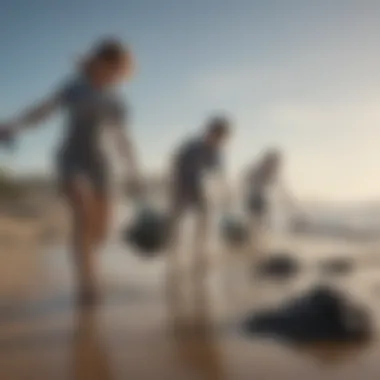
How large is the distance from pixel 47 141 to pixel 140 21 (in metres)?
0.35

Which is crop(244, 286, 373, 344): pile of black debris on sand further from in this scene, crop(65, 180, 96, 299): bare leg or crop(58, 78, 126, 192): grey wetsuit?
crop(58, 78, 126, 192): grey wetsuit

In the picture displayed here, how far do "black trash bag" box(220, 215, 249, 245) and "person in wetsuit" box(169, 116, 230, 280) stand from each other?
0.14ft

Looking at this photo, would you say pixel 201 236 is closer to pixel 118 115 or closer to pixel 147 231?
pixel 147 231

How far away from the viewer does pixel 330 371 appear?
147 centimetres

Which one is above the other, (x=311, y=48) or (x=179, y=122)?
(x=311, y=48)

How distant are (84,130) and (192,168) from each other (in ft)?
0.83

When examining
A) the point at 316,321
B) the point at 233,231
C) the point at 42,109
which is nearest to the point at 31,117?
the point at 42,109

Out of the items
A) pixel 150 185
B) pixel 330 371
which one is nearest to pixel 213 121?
pixel 150 185

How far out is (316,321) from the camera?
5.10ft

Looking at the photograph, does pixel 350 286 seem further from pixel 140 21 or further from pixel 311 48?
pixel 140 21

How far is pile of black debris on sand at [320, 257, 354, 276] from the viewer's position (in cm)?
162

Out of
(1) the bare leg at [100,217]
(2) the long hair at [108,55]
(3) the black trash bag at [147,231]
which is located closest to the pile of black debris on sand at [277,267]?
(3) the black trash bag at [147,231]

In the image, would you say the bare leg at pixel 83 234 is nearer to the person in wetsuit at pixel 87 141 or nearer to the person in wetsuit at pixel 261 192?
the person in wetsuit at pixel 87 141

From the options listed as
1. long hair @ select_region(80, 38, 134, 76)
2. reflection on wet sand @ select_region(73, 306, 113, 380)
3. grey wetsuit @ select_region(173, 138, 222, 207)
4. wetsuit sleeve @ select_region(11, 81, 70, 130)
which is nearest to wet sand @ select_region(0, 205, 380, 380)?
reflection on wet sand @ select_region(73, 306, 113, 380)
